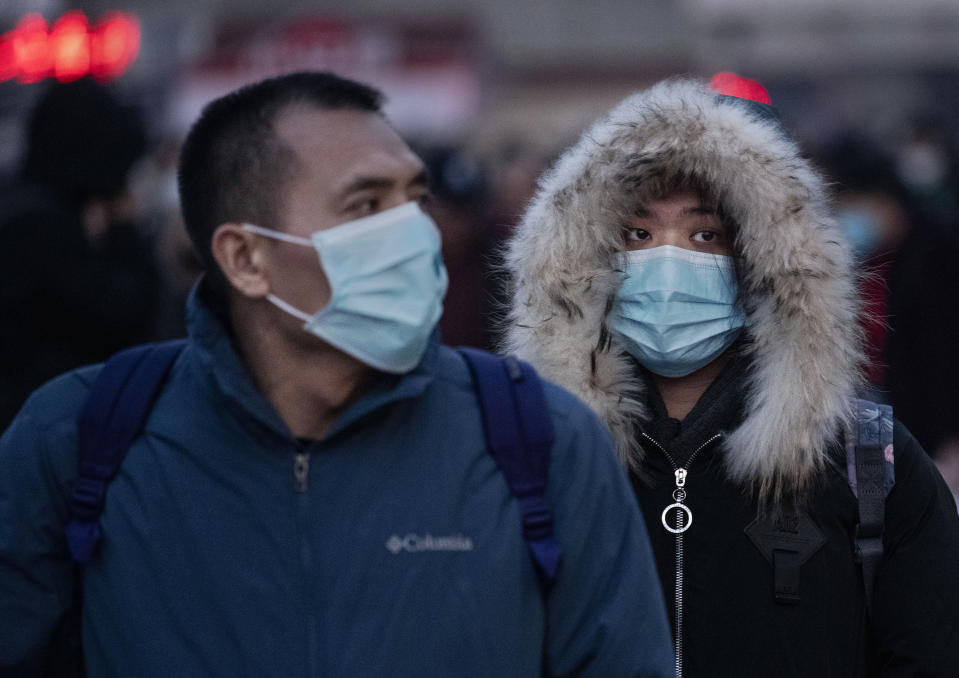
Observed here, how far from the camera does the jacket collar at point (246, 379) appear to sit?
2.28m

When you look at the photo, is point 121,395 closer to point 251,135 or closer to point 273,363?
point 273,363

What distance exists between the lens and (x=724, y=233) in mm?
3154

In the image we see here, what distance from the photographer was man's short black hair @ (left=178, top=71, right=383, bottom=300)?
241 cm

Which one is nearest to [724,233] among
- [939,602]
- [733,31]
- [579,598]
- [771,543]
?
[771,543]

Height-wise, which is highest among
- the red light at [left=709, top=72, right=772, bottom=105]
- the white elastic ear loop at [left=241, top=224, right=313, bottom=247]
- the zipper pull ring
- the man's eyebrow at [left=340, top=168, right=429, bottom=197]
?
the red light at [left=709, top=72, right=772, bottom=105]

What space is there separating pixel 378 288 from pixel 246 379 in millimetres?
303

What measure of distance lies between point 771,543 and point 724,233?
78 centimetres

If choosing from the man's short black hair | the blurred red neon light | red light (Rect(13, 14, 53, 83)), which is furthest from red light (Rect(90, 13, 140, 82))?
the man's short black hair

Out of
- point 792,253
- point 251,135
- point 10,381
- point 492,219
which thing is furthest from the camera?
point 492,219

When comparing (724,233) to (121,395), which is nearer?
(121,395)

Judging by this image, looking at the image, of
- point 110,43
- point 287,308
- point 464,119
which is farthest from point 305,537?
point 464,119

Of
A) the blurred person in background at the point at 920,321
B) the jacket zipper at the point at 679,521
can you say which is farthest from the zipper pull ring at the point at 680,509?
the blurred person in background at the point at 920,321

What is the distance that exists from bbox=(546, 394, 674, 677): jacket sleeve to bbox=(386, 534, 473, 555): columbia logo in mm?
175

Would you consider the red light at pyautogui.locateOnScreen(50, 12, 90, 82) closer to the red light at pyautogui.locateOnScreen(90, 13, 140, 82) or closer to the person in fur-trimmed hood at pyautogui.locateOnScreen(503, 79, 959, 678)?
the red light at pyautogui.locateOnScreen(90, 13, 140, 82)
